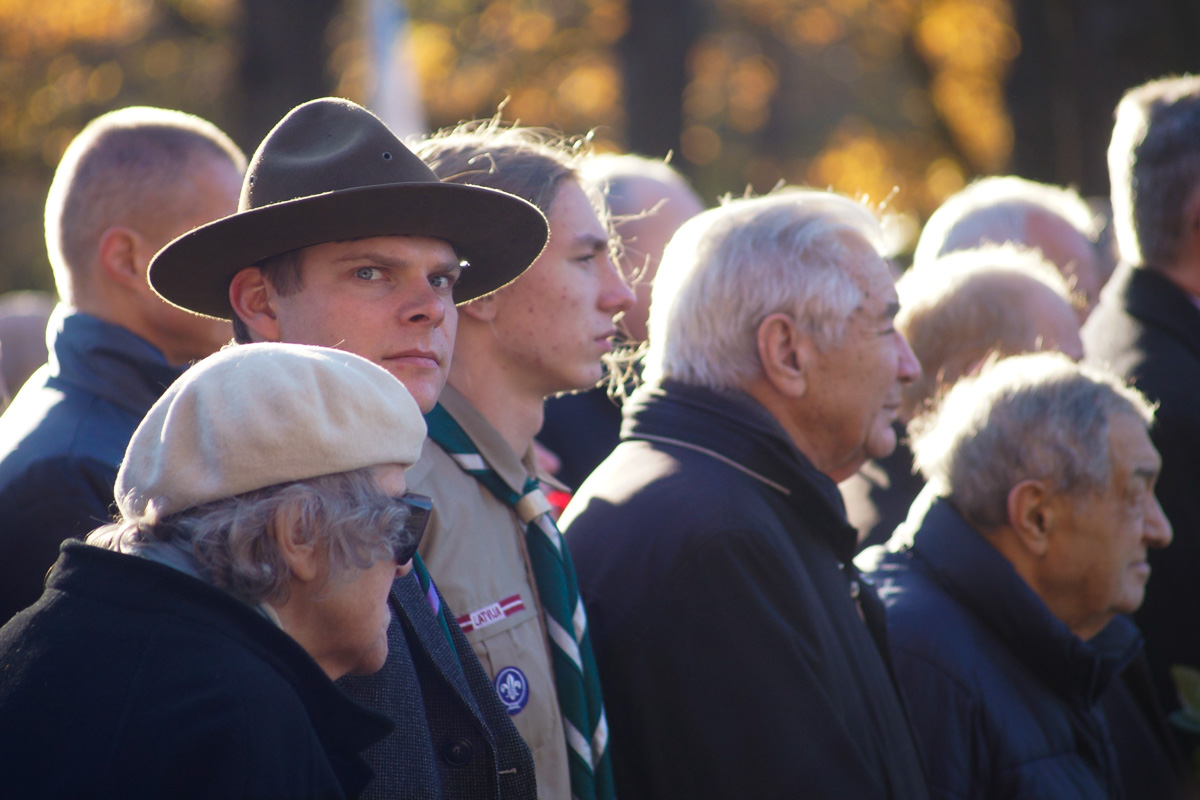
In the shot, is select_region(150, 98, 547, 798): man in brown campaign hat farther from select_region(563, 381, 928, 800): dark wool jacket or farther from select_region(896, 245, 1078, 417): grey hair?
select_region(896, 245, 1078, 417): grey hair

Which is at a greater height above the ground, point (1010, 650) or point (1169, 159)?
point (1169, 159)

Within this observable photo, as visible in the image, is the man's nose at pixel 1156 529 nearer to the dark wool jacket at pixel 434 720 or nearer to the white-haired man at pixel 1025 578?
the white-haired man at pixel 1025 578

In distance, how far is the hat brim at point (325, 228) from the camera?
2.33 metres

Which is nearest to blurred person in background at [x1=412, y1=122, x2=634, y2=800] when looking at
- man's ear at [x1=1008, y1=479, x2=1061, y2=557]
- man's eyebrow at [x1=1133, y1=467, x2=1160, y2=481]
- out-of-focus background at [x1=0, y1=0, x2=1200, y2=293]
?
man's ear at [x1=1008, y1=479, x2=1061, y2=557]

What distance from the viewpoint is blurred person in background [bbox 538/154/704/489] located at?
442 centimetres

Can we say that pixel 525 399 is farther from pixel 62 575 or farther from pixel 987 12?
pixel 987 12

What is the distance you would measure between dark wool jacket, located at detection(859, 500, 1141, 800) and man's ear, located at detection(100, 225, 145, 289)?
7.31 ft

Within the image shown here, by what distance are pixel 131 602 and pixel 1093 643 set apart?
9.00ft

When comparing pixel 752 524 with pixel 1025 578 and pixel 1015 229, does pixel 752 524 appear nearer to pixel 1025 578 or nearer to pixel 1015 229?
pixel 1025 578

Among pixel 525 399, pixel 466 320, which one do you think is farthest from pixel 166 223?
pixel 525 399

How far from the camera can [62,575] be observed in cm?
170

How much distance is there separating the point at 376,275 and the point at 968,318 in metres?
2.41

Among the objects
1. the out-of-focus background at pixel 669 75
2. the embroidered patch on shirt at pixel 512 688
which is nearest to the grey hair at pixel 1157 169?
the embroidered patch on shirt at pixel 512 688

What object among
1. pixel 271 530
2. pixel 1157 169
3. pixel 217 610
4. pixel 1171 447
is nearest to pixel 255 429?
pixel 271 530
